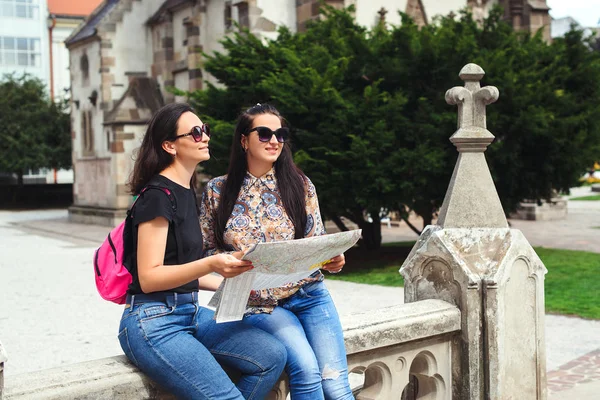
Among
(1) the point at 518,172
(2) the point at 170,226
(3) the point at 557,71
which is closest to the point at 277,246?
(2) the point at 170,226

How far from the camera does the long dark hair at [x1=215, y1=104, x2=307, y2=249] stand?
3.70 meters

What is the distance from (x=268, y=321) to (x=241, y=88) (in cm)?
1131

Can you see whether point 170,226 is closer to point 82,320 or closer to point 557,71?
point 82,320

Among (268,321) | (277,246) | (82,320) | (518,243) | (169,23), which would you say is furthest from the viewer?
(169,23)

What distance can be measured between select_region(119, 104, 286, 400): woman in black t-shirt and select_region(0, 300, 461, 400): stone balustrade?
0.11 m

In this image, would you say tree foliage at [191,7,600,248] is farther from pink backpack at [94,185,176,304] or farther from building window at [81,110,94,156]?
building window at [81,110,94,156]

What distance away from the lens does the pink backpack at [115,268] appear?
3178mm

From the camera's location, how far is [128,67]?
27.4 metres

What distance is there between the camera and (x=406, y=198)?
1288 cm

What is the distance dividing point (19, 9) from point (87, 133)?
3028cm

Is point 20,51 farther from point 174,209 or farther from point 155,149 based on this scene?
point 174,209

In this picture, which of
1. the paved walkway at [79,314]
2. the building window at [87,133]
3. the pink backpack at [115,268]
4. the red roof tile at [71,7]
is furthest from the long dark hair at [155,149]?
the red roof tile at [71,7]

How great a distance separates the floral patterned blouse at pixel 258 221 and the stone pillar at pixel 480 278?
103 centimetres

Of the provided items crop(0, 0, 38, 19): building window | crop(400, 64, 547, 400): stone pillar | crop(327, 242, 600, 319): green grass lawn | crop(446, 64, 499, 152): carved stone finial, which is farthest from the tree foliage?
crop(0, 0, 38, 19): building window
